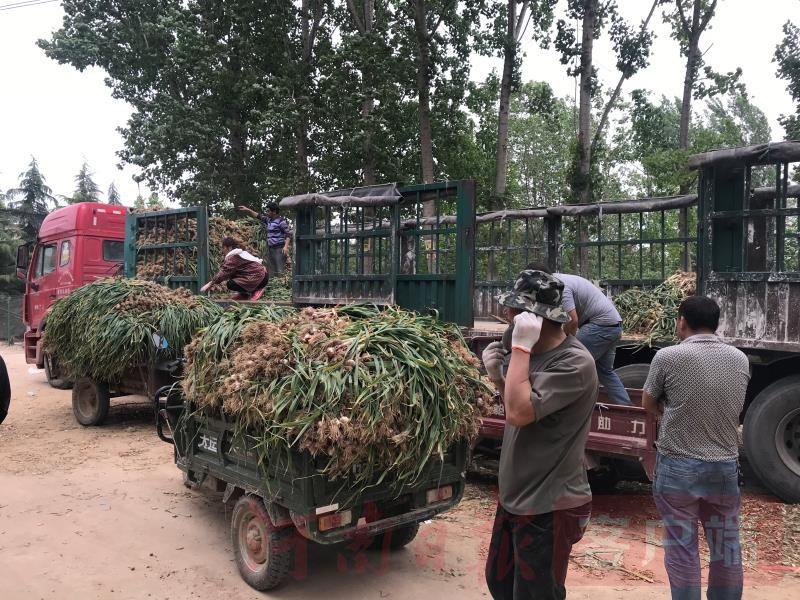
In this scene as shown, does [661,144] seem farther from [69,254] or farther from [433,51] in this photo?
[69,254]

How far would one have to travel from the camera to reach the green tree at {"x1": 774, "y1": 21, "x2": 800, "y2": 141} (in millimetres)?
14922

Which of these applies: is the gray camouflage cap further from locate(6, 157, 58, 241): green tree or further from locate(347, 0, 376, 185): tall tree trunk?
locate(6, 157, 58, 241): green tree

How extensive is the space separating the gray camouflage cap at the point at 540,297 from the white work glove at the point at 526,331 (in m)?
0.03

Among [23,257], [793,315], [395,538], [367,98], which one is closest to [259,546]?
[395,538]

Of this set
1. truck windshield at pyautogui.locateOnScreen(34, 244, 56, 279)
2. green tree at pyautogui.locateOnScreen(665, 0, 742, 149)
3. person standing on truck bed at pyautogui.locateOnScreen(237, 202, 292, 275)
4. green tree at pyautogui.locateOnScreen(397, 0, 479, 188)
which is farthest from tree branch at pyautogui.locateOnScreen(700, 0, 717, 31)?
truck windshield at pyautogui.locateOnScreen(34, 244, 56, 279)

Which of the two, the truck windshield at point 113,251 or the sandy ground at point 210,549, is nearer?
the sandy ground at point 210,549

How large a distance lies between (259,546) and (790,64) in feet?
54.5

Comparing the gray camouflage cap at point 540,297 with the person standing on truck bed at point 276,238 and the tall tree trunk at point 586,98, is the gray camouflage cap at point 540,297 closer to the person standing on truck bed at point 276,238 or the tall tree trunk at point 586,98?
the person standing on truck bed at point 276,238

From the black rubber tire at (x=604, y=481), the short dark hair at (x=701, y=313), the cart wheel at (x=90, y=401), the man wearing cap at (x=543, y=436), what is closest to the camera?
the man wearing cap at (x=543, y=436)

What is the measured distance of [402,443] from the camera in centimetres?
333

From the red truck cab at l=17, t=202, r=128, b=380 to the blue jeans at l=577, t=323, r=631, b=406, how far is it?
8.64 m

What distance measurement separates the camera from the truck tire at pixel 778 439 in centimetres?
500

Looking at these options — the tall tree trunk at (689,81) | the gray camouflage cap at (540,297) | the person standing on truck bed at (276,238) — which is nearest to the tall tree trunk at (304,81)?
the person standing on truck bed at (276,238)

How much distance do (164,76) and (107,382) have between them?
1335 centimetres
